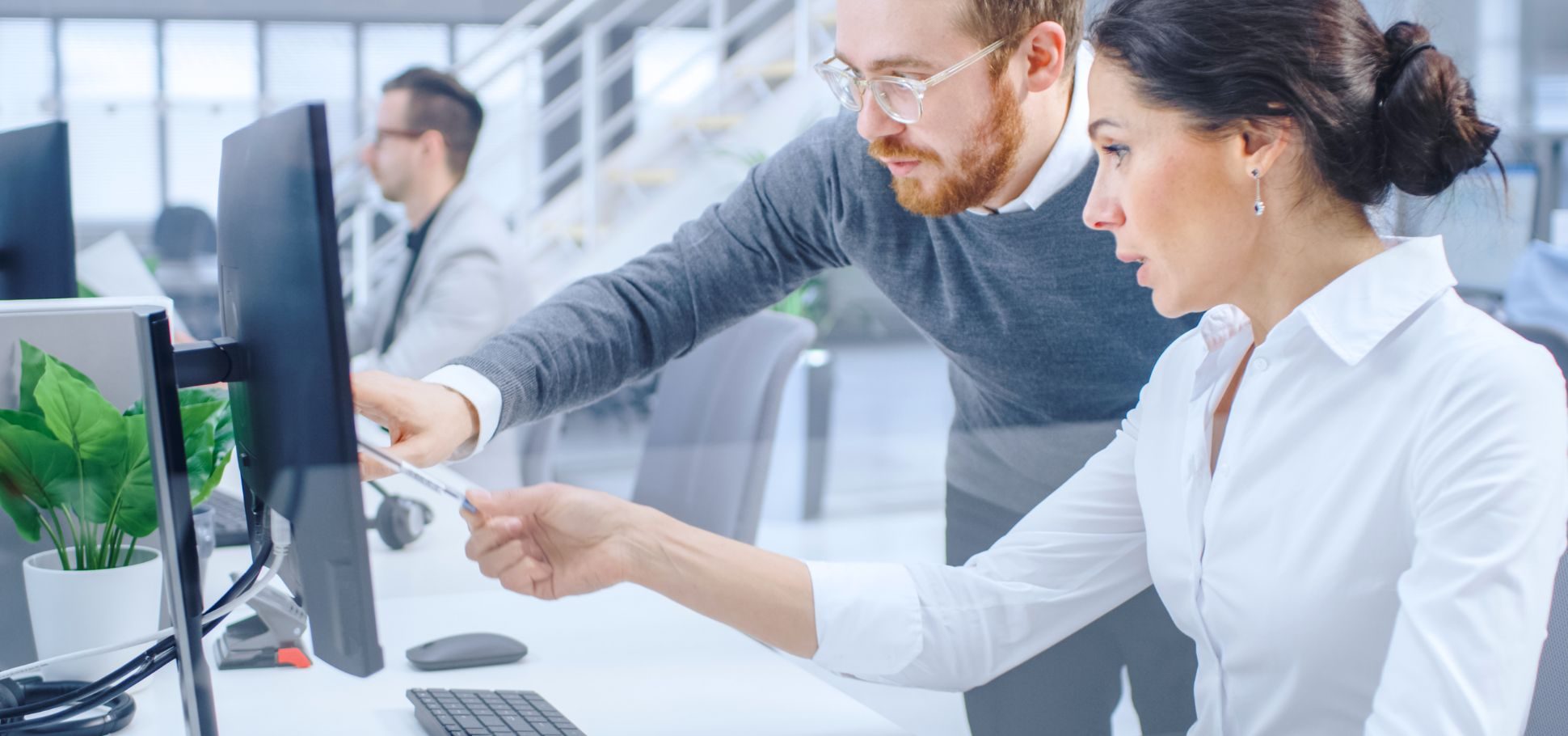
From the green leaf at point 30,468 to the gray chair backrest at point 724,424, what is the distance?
2.49ft

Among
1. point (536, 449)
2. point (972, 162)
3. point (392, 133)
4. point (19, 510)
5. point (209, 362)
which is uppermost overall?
point (392, 133)

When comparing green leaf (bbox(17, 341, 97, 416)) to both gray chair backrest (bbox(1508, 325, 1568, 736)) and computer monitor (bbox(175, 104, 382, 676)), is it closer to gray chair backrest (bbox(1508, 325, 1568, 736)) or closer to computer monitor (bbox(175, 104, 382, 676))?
computer monitor (bbox(175, 104, 382, 676))

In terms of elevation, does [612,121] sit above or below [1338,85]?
above

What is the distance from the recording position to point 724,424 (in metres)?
1.61

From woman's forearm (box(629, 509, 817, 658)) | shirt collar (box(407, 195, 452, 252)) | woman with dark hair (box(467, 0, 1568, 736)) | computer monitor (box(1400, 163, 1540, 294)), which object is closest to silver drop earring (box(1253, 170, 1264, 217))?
woman with dark hair (box(467, 0, 1568, 736))

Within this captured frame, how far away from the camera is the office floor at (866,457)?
347 centimetres

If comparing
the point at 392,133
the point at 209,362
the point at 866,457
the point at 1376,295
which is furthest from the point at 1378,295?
the point at 866,457

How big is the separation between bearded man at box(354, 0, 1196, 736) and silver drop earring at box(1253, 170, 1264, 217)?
285 mm

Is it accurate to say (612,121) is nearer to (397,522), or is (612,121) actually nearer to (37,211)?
(397,522)

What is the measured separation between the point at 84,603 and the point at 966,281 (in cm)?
84

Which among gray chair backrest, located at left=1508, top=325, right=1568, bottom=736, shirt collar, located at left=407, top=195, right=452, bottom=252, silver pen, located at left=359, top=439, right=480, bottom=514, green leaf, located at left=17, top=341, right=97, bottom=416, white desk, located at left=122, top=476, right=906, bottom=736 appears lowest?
white desk, located at left=122, top=476, right=906, bottom=736

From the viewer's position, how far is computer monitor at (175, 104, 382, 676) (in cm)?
59

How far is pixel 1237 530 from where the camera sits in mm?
907

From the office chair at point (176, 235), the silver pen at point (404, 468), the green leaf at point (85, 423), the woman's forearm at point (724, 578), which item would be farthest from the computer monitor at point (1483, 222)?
the office chair at point (176, 235)
